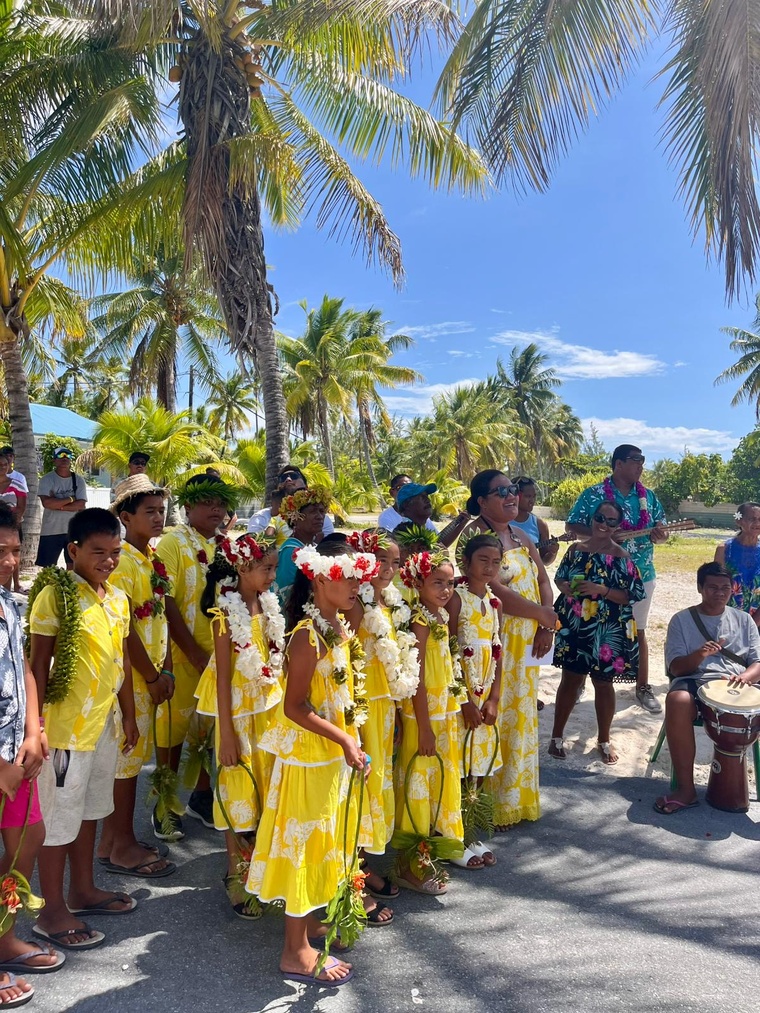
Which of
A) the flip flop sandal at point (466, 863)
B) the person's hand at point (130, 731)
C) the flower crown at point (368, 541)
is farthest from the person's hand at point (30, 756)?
the flip flop sandal at point (466, 863)

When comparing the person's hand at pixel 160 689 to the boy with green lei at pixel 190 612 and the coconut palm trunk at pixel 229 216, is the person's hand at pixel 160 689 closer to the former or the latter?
the boy with green lei at pixel 190 612

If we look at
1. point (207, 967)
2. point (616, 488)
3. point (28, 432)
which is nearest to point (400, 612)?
point (207, 967)

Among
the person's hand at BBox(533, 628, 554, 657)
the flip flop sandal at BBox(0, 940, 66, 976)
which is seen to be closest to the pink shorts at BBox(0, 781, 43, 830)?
the flip flop sandal at BBox(0, 940, 66, 976)

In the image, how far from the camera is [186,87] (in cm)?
836

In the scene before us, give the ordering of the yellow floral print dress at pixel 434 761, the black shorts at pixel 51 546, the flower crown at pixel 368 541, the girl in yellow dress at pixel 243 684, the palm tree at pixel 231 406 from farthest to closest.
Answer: the palm tree at pixel 231 406 → the black shorts at pixel 51 546 → the yellow floral print dress at pixel 434 761 → the flower crown at pixel 368 541 → the girl in yellow dress at pixel 243 684

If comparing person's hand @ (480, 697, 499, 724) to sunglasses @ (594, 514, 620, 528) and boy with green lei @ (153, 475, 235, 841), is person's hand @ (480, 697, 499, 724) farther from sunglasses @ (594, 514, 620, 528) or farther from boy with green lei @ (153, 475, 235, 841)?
sunglasses @ (594, 514, 620, 528)

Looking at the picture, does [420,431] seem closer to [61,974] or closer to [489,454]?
[489,454]

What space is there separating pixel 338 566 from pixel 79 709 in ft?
4.32

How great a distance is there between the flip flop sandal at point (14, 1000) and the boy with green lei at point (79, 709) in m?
0.26

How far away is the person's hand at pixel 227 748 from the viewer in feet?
10.2

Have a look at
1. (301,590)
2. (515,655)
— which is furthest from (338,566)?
(515,655)

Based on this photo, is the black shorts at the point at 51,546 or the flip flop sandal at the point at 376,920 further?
the black shorts at the point at 51,546

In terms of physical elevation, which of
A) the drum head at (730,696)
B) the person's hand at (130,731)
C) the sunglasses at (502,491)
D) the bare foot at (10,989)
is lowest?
the bare foot at (10,989)

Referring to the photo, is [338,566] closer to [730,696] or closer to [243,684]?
[243,684]
